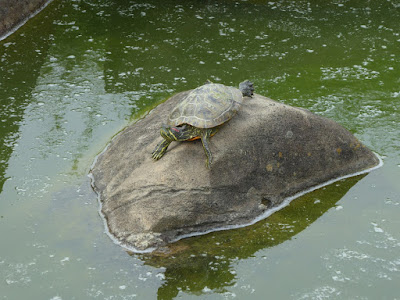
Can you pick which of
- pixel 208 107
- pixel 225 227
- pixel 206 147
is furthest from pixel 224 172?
pixel 208 107

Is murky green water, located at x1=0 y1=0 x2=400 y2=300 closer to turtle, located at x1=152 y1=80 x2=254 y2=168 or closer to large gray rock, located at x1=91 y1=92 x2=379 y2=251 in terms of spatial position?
large gray rock, located at x1=91 y1=92 x2=379 y2=251

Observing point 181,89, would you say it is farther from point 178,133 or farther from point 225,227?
point 225,227

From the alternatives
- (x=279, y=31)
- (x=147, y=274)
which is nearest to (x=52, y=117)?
(x=147, y=274)

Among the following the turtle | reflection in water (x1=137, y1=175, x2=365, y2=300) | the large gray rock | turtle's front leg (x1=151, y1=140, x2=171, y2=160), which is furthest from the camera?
turtle's front leg (x1=151, y1=140, x2=171, y2=160)

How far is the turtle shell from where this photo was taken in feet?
16.9

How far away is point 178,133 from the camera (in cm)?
516

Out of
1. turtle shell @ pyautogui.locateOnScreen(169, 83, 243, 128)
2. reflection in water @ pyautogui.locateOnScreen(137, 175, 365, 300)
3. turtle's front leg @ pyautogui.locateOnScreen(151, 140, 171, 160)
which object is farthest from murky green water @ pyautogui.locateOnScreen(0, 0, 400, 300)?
turtle shell @ pyautogui.locateOnScreen(169, 83, 243, 128)

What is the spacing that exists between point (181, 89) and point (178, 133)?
8.35 feet

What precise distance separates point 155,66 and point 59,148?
2408mm

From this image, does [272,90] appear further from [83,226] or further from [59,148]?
[83,226]

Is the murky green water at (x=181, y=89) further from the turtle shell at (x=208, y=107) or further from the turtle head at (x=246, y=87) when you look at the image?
the turtle head at (x=246, y=87)

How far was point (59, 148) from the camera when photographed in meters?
6.46

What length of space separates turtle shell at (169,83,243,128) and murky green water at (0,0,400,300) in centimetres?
104

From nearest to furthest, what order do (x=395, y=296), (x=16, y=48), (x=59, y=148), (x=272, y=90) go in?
(x=395, y=296), (x=59, y=148), (x=272, y=90), (x=16, y=48)
